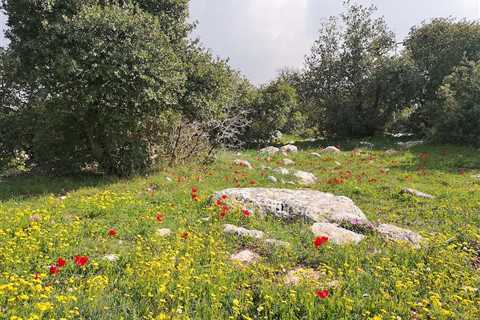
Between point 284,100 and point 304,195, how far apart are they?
19.5m

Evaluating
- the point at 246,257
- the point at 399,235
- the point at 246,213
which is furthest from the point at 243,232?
the point at 399,235

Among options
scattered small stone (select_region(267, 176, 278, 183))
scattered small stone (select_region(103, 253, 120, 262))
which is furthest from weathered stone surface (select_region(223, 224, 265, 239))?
scattered small stone (select_region(267, 176, 278, 183))

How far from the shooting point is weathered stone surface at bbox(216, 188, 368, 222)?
29.8 feet

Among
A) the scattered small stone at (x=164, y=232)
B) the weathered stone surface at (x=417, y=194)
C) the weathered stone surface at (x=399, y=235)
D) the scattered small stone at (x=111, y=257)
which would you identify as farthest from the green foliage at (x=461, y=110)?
the scattered small stone at (x=111, y=257)

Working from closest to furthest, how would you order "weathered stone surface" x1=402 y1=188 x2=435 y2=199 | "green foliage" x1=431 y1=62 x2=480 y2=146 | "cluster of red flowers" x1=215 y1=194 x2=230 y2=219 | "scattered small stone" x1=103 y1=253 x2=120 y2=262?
"scattered small stone" x1=103 y1=253 x2=120 y2=262
"cluster of red flowers" x1=215 y1=194 x2=230 y2=219
"weathered stone surface" x1=402 y1=188 x2=435 y2=199
"green foliage" x1=431 y1=62 x2=480 y2=146

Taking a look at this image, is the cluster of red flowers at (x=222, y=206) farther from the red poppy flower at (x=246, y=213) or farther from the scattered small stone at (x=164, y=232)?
the scattered small stone at (x=164, y=232)

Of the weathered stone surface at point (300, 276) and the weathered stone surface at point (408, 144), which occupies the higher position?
the weathered stone surface at point (408, 144)

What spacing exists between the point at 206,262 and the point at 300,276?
1.66 meters

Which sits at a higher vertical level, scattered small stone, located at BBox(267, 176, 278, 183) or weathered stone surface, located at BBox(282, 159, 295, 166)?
weathered stone surface, located at BBox(282, 159, 295, 166)

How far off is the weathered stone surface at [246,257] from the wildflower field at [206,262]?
177mm

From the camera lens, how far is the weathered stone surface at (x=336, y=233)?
7.70 m

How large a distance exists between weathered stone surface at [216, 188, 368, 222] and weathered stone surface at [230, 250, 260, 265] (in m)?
2.26

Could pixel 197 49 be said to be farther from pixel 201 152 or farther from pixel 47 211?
pixel 47 211

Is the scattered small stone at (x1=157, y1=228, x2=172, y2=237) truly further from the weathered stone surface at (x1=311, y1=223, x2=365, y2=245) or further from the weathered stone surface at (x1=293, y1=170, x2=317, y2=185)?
the weathered stone surface at (x1=293, y1=170, x2=317, y2=185)
